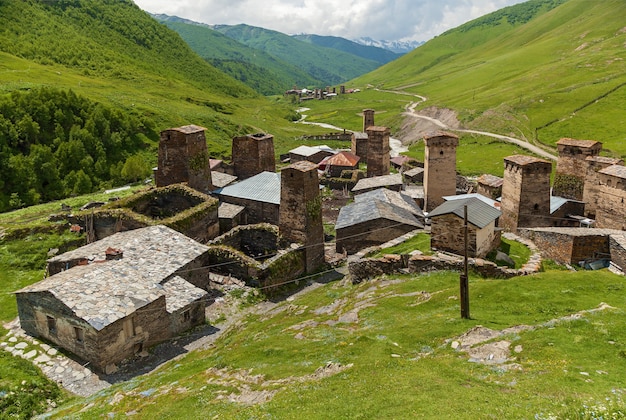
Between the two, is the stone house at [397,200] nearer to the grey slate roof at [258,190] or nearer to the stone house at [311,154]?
the grey slate roof at [258,190]

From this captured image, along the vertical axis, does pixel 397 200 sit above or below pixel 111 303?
above

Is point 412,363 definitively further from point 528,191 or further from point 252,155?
point 252,155

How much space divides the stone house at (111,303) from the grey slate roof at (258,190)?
13723mm

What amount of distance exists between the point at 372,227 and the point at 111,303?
1783 cm

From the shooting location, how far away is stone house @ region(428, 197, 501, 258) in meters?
21.9

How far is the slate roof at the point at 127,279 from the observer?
18469 millimetres

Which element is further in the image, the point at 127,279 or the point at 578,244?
the point at 578,244

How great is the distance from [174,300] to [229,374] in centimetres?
736

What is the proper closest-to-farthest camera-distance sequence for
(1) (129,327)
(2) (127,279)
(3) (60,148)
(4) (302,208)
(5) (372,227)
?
(1) (129,327) → (2) (127,279) → (4) (302,208) → (5) (372,227) → (3) (60,148)

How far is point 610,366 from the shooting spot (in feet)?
36.0

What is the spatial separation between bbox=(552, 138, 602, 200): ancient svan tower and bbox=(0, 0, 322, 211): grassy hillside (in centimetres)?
4985

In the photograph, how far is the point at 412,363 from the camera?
42.1 ft

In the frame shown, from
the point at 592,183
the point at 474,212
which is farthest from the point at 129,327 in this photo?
the point at 592,183

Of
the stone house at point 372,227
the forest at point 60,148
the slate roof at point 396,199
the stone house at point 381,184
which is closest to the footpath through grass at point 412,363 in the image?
the stone house at point 372,227
